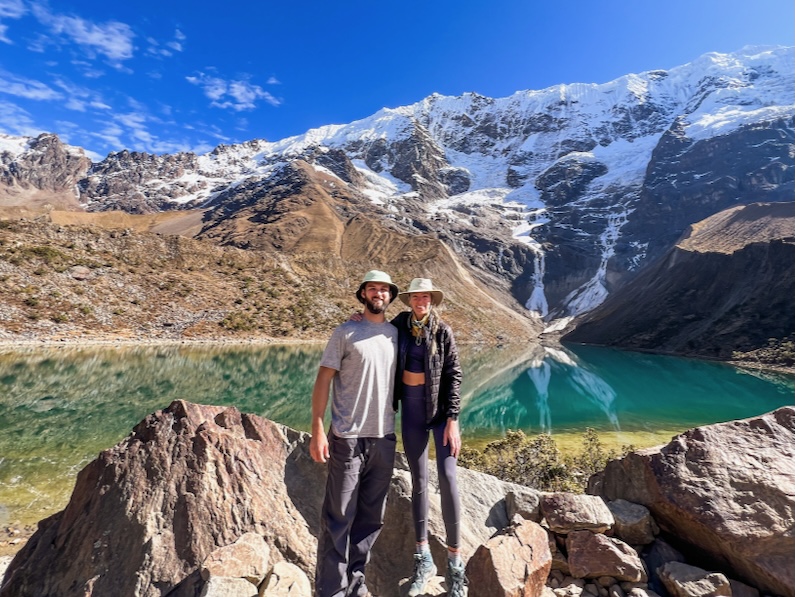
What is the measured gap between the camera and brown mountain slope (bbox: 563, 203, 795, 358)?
65.3m

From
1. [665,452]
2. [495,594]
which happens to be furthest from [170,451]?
[665,452]

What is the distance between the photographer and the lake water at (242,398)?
1429 centimetres

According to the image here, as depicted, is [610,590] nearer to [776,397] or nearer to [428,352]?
[428,352]

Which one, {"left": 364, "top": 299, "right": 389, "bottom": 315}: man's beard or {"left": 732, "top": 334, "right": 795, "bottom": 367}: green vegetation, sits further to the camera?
{"left": 732, "top": 334, "right": 795, "bottom": 367}: green vegetation

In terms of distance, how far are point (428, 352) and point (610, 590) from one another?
3295 mm

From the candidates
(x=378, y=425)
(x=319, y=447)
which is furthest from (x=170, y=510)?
(x=378, y=425)

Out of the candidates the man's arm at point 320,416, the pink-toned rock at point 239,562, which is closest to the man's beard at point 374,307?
the man's arm at point 320,416

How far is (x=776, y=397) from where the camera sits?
34.6 meters

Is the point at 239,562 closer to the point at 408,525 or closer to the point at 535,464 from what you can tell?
the point at 408,525

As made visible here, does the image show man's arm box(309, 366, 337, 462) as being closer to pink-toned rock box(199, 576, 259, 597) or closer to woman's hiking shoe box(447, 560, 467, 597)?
pink-toned rock box(199, 576, 259, 597)

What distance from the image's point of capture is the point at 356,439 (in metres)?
4.51

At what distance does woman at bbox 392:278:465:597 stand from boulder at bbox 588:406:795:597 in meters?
2.69

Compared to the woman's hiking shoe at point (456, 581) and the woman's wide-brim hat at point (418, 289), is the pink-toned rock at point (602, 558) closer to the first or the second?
the woman's hiking shoe at point (456, 581)

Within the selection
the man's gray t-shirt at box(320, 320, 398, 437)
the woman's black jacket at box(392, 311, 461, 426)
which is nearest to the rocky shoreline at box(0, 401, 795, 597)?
the woman's black jacket at box(392, 311, 461, 426)
